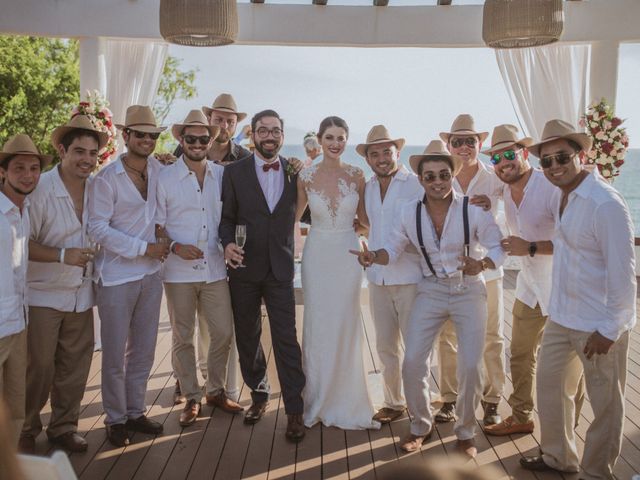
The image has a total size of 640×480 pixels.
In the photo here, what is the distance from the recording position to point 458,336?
404 centimetres

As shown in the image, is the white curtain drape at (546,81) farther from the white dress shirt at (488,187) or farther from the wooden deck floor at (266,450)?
the wooden deck floor at (266,450)

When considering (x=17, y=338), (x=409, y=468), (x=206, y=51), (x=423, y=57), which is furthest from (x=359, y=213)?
(x=423, y=57)

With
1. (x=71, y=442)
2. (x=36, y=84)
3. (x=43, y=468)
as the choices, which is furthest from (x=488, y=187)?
(x=36, y=84)

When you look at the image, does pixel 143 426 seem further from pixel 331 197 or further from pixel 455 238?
pixel 455 238

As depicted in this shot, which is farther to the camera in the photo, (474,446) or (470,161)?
(470,161)

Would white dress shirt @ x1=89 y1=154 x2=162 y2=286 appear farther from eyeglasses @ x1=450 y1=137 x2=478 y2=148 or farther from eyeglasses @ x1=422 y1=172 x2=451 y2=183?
eyeglasses @ x1=450 y1=137 x2=478 y2=148

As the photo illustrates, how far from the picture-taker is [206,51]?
146 feet

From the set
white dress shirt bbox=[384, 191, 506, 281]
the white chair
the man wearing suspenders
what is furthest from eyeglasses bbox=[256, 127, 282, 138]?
the white chair

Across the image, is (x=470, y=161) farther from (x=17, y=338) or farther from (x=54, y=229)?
(x=17, y=338)

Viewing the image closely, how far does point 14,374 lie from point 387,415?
216 cm

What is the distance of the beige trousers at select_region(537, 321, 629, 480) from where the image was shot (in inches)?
132

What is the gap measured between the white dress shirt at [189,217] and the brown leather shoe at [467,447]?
1704mm

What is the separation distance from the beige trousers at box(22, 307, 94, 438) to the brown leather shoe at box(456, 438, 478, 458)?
2117mm

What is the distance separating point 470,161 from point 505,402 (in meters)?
1.61
